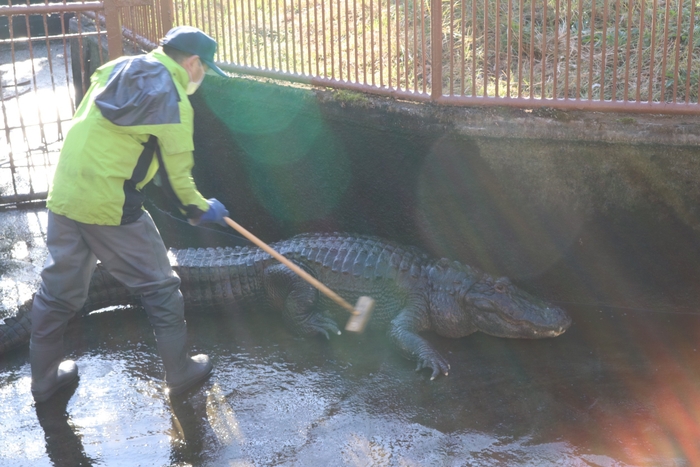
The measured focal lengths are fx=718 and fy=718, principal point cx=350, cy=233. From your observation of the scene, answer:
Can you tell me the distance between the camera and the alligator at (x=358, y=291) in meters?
4.47

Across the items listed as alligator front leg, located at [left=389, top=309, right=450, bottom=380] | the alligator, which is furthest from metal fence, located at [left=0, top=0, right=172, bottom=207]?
alligator front leg, located at [left=389, top=309, right=450, bottom=380]

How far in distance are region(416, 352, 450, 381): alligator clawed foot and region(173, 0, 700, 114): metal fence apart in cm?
168

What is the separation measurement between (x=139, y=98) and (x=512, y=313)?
254 cm

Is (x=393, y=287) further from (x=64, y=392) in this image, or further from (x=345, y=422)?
(x=64, y=392)

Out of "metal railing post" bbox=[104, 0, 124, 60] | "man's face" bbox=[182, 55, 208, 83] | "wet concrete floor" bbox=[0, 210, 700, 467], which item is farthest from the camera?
"metal railing post" bbox=[104, 0, 124, 60]

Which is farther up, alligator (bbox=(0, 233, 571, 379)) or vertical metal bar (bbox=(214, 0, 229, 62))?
vertical metal bar (bbox=(214, 0, 229, 62))

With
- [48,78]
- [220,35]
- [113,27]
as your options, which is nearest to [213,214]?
[113,27]

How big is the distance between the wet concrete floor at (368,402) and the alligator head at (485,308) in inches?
3.7

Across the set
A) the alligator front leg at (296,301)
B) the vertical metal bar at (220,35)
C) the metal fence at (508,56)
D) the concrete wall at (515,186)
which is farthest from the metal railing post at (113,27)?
the alligator front leg at (296,301)

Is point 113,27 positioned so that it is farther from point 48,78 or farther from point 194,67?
point 48,78

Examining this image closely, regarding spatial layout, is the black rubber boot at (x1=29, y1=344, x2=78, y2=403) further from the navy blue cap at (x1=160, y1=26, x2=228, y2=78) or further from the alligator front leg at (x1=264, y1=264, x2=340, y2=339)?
the navy blue cap at (x1=160, y1=26, x2=228, y2=78)

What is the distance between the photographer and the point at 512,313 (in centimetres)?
445

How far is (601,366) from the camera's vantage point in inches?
161

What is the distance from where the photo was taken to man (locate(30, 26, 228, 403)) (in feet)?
10.9
